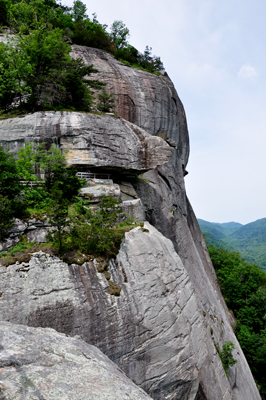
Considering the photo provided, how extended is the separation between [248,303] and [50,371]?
109 ft

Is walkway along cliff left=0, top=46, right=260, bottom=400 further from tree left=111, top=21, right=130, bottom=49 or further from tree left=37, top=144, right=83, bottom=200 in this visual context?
→ tree left=111, top=21, right=130, bottom=49

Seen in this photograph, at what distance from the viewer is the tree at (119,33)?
1320 inches

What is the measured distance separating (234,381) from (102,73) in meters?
29.4

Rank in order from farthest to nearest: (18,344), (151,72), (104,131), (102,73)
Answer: (151,72) < (102,73) < (104,131) < (18,344)

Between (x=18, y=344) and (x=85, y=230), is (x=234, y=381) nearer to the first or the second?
(x=85, y=230)

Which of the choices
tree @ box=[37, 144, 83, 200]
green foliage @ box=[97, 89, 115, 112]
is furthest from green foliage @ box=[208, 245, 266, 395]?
green foliage @ box=[97, 89, 115, 112]

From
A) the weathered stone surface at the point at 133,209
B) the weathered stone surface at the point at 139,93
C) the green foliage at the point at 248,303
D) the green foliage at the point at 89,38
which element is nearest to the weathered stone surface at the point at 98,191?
the weathered stone surface at the point at 133,209

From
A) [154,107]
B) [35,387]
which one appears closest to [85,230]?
[35,387]

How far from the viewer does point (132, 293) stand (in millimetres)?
9789

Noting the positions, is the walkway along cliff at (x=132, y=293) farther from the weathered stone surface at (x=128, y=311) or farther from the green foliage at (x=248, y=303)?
the green foliage at (x=248, y=303)

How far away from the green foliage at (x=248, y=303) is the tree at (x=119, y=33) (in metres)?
38.8

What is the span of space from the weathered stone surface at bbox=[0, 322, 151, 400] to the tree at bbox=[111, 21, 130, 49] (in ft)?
128


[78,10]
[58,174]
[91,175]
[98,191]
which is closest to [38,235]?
[58,174]

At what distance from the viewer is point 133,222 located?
13562mm
